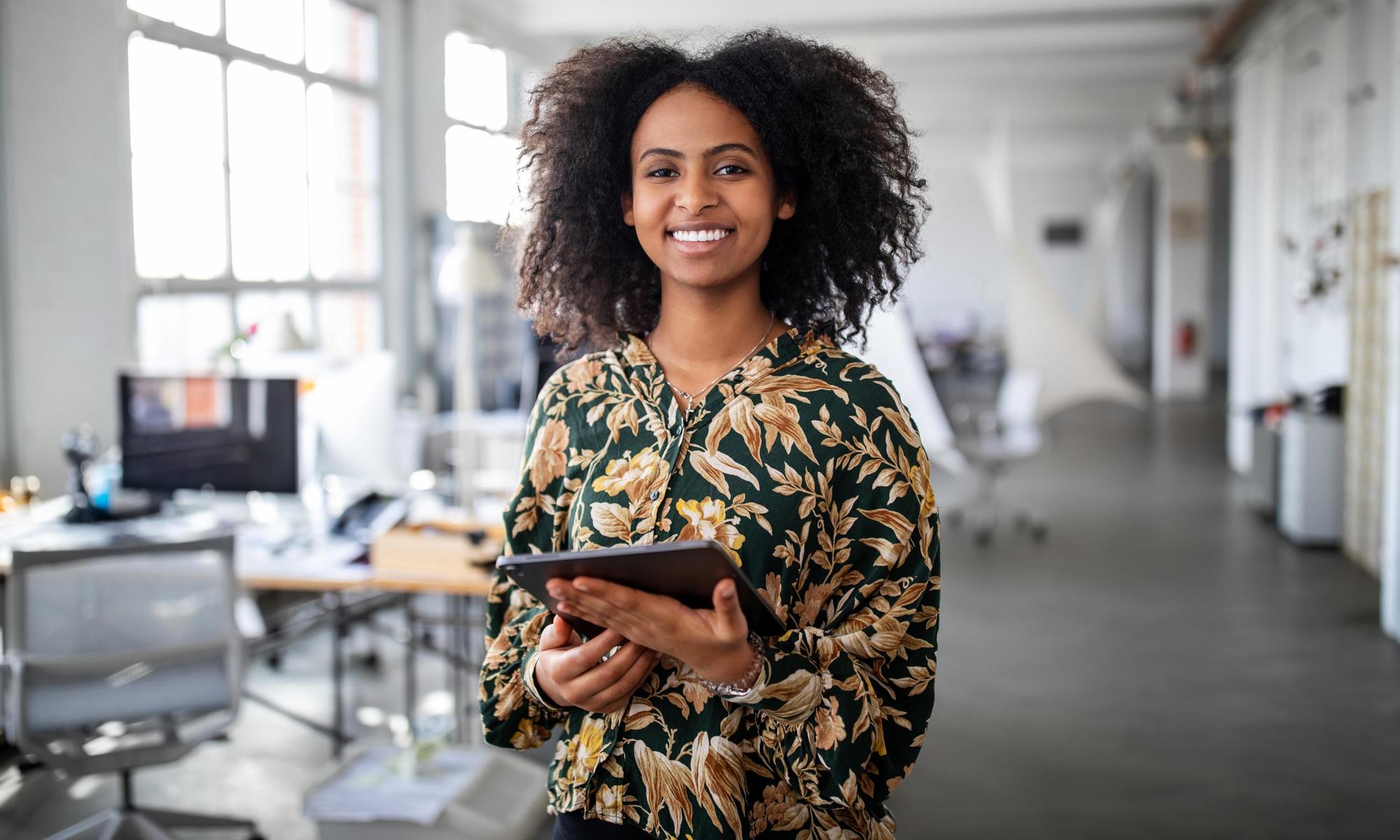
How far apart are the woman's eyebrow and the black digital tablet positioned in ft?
1.55

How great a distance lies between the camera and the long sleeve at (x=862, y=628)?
1197mm

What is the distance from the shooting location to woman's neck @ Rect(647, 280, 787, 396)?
1357 millimetres

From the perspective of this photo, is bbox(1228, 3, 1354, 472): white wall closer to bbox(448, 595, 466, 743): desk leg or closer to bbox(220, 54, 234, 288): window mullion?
bbox(448, 595, 466, 743): desk leg

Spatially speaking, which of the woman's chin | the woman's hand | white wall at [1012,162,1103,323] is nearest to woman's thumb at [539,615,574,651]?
the woman's hand

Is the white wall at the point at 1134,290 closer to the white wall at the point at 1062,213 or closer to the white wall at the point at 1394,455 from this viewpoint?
the white wall at the point at 1062,213

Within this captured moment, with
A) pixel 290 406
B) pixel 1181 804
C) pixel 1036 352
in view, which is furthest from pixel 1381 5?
pixel 290 406

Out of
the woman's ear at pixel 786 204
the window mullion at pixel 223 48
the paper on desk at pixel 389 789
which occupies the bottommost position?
the paper on desk at pixel 389 789

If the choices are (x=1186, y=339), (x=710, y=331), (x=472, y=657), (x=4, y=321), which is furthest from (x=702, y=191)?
(x=1186, y=339)

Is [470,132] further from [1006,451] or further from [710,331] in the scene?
[710,331]

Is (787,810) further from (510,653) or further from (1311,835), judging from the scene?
(1311,835)

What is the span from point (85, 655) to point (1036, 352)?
6.28 meters

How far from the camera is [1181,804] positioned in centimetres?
327

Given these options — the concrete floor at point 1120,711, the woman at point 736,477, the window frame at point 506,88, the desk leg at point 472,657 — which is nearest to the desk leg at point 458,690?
the desk leg at point 472,657

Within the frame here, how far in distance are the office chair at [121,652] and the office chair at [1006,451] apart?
4.79 meters
